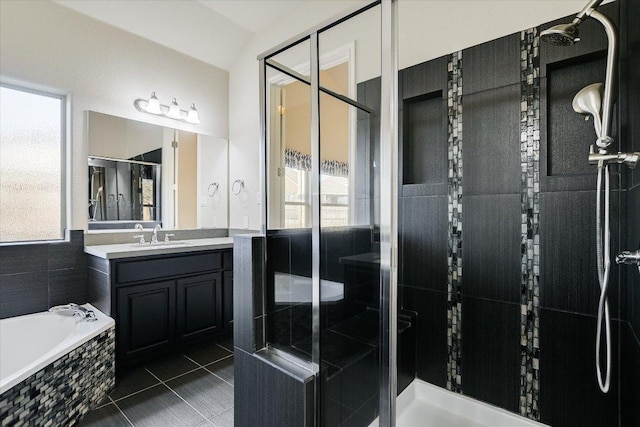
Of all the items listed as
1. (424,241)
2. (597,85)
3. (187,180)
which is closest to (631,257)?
(597,85)

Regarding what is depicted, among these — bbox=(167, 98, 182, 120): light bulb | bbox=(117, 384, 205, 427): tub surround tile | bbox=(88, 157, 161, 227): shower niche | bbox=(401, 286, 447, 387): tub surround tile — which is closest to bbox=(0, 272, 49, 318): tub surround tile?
bbox=(88, 157, 161, 227): shower niche

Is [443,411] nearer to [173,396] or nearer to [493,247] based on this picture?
[493,247]

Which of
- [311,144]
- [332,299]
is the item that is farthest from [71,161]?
[332,299]

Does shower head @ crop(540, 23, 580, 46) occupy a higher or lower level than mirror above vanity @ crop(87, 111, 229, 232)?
higher

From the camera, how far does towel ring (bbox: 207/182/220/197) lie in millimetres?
3391

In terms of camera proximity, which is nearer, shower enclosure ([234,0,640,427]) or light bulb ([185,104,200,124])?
shower enclosure ([234,0,640,427])

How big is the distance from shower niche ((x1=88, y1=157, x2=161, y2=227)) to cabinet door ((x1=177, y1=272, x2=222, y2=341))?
2.76 ft

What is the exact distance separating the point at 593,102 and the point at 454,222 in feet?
2.82

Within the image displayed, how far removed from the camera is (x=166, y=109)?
3.08m

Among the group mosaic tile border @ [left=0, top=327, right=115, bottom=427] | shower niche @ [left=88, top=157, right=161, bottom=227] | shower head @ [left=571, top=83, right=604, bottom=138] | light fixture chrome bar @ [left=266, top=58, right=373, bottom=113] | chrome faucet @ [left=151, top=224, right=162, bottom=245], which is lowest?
mosaic tile border @ [left=0, top=327, right=115, bottom=427]

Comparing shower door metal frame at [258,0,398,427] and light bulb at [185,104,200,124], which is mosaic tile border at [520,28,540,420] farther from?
light bulb at [185,104,200,124]

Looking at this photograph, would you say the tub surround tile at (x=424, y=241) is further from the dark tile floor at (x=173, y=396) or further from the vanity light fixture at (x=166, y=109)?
the vanity light fixture at (x=166, y=109)

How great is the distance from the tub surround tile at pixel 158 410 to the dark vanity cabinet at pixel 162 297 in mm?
390

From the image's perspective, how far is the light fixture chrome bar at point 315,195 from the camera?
4.57 ft
